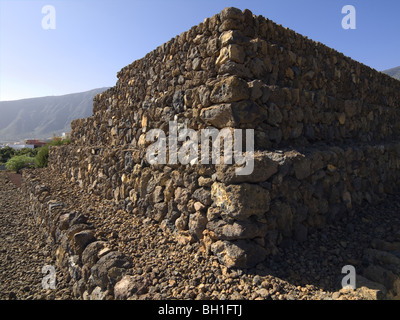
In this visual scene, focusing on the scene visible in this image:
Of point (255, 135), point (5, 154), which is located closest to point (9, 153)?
point (5, 154)

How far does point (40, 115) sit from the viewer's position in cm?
10506

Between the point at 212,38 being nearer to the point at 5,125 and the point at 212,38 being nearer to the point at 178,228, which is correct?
the point at 178,228

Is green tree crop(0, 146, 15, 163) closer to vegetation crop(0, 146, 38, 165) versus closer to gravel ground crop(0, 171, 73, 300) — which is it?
vegetation crop(0, 146, 38, 165)

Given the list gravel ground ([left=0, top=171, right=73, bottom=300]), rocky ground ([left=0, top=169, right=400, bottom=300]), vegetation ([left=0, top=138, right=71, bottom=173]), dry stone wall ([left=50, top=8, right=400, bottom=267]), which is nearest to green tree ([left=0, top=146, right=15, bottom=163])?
vegetation ([left=0, top=138, right=71, bottom=173])

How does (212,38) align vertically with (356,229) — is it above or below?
above

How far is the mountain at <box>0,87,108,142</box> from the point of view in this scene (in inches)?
3606

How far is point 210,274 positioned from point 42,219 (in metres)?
4.07

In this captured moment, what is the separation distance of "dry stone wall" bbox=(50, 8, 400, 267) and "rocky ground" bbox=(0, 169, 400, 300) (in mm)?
156

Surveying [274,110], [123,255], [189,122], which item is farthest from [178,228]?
[274,110]

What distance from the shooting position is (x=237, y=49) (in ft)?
9.86

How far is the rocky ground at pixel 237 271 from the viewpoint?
92.7 inches

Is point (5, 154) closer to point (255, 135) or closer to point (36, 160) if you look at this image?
point (36, 160)

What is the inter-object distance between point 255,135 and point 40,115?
12221 centimetres

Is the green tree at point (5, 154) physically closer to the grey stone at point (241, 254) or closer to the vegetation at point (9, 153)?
the vegetation at point (9, 153)
